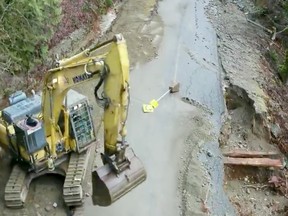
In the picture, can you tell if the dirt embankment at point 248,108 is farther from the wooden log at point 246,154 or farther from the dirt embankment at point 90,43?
the dirt embankment at point 90,43

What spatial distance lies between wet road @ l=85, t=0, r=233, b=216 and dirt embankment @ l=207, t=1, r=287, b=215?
538mm

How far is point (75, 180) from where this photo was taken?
1120cm

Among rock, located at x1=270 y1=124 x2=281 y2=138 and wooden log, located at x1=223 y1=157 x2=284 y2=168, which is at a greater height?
wooden log, located at x1=223 y1=157 x2=284 y2=168

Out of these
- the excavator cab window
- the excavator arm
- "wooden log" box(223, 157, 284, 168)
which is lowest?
"wooden log" box(223, 157, 284, 168)

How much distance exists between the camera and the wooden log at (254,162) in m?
14.2

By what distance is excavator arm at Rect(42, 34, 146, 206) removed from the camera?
28.4 feet

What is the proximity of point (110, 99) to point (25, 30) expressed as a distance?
7223mm

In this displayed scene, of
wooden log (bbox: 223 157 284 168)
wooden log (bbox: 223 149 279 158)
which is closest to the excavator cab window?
wooden log (bbox: 223 157 284 168)

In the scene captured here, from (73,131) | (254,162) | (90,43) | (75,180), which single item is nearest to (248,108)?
(254,162)

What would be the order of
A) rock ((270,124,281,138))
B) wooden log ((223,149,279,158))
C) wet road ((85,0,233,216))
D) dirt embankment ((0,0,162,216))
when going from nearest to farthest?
dirt embankment ((0,0,162,216)), wet road ((85,0,233,216)), wooden log ((223,149,279,158)), rock ((270,124,281,138))

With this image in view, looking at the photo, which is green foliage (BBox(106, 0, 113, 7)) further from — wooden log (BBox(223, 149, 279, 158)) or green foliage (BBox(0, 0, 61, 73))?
wooden log (BBox(223, 149, 279, 158))

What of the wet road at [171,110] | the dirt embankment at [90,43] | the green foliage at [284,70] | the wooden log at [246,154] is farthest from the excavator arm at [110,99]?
the green foliage at [284,70]

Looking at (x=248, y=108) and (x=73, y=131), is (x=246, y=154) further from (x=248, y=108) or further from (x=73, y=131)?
(x=73, y=131)

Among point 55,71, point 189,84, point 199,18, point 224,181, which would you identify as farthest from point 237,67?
point 55,71
